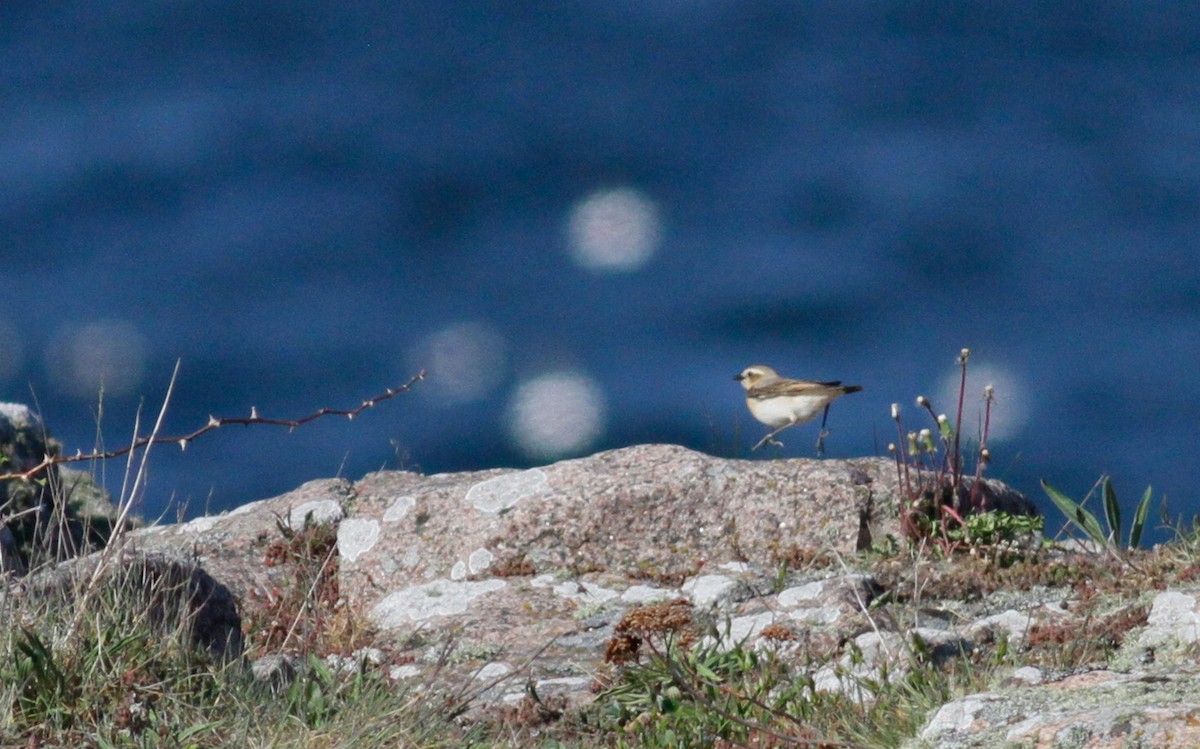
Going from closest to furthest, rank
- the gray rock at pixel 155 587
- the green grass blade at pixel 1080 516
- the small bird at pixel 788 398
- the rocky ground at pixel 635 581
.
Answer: the gray rock at pixel 155 587, the rocky ground at pixel 635 581, the green grass blade at pixel 1080 516, the small bird at pixel 788 398

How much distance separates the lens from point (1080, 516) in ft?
23.3

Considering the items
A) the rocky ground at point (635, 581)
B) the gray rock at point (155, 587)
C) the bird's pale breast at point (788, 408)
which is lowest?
the bird's pale breast at point (788, 408)

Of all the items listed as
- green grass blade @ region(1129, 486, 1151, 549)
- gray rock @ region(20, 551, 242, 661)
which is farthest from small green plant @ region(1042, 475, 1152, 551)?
gray rock @ region(20, 551, 242, 661)

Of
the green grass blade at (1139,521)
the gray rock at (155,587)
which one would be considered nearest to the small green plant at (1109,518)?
the green grass blade at (1139,521)

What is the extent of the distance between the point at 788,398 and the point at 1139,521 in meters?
5.28

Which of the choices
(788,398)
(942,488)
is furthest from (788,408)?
(942,488)

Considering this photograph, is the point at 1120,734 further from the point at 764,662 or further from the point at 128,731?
the point at 128,731

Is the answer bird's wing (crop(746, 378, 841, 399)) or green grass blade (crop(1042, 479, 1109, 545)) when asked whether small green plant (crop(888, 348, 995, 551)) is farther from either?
bird's wing (crop(746, 378, 841, 399))

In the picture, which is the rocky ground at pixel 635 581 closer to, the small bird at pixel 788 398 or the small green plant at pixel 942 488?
the small green plant at pixel 942 488

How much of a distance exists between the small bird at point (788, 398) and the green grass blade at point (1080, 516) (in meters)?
4.15

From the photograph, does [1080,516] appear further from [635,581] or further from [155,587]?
[155,587]

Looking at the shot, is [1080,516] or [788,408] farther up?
[1080,516]

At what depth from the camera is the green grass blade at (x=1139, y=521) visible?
23.1 feet

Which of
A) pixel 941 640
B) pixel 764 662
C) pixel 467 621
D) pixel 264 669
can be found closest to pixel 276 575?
pixel 467 621
